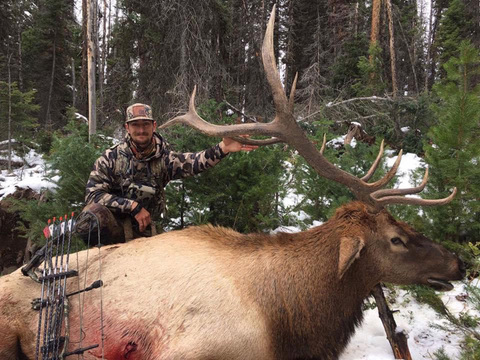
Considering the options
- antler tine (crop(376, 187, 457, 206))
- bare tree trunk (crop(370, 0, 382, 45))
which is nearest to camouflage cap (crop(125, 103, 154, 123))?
antler tine (crop(376, 187, 457, 206))

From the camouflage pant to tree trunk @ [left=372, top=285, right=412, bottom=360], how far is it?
2653 millimetres

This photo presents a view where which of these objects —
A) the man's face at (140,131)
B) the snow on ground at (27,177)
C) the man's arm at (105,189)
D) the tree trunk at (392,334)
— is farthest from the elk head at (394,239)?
the snow on ground at (27,177)

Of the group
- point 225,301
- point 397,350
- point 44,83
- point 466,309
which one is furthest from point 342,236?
point 44,83

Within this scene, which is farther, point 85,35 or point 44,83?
point 44,83

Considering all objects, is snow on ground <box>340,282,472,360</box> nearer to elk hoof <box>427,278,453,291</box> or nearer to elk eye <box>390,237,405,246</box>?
elk hoof <box>427,278,453,291</box>

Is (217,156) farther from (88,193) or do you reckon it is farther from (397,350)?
(397,350)

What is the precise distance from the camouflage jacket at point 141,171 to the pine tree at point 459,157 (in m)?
2.67

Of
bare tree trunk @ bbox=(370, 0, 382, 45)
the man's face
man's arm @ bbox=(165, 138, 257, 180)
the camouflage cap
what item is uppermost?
bare tree trunk @ bbox=(370, 0, 382, 45)

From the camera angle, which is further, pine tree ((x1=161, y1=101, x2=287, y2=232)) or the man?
pine tree ((x1=161, y1=101, x2=287, y2=232))

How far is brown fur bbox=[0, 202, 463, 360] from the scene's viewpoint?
101 inches

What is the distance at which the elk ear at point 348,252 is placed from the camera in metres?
2.76

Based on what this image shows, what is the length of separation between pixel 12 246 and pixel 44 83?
21.1m

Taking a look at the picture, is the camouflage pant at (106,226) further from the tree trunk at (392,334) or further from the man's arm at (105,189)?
the tree trunk at (392,334)

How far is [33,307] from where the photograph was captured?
278 centimetres
